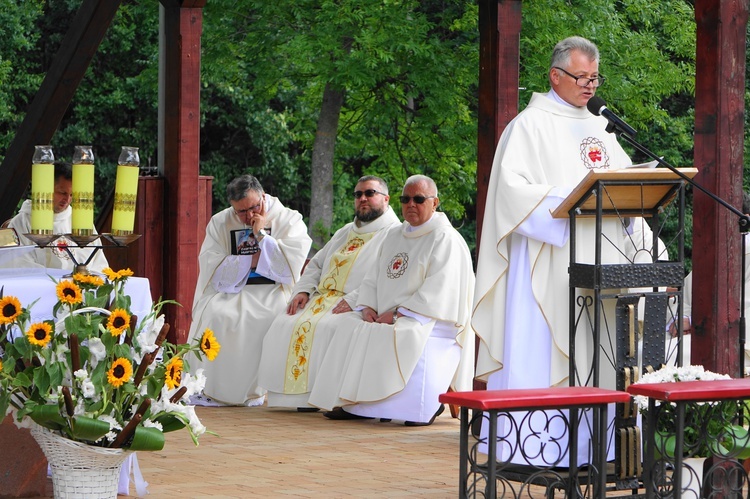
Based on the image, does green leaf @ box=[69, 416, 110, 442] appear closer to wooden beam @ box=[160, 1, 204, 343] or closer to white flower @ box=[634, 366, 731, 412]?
white flower @ box=[634, 366, 731, 412]

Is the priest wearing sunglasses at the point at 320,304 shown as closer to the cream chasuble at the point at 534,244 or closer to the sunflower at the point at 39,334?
the cream chasuble at the point at 534,244

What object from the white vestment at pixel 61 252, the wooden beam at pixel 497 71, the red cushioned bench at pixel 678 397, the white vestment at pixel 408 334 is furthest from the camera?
the white vestment at pixel 408 334

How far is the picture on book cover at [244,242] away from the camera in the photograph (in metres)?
8.76

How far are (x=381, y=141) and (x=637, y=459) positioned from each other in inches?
473

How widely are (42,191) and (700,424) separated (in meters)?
2.57

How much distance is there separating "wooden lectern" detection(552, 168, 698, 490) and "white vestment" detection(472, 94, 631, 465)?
166mm

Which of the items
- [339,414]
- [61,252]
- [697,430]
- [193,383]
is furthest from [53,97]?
[697,430]

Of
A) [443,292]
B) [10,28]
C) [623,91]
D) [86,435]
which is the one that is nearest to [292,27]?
[623,91]

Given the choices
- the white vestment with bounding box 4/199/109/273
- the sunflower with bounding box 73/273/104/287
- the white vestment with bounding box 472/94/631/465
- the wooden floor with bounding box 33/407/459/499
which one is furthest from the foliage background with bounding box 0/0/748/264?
the sunflower with bounding box 73/273/104/287

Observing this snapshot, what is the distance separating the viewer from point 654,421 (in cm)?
454

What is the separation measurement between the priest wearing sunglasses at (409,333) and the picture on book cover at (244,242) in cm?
103

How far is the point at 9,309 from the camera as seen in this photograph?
4.14m

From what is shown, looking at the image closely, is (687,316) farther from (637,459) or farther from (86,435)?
(86,435)

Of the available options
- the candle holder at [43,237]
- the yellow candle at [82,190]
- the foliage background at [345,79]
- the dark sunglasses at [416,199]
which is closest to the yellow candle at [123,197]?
the yellow candle at [82,190]
